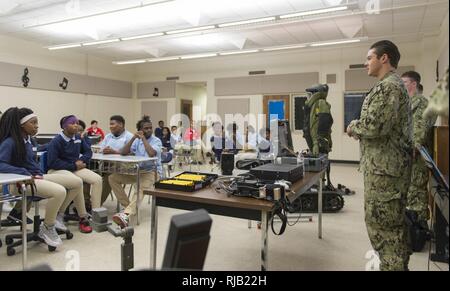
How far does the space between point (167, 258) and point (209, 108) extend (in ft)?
34.1

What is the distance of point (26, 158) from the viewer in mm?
2893

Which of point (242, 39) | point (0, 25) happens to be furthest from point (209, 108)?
point (0, 25)

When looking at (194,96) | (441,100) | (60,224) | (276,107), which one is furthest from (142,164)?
(194,96)

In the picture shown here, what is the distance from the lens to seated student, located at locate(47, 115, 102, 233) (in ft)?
11.0

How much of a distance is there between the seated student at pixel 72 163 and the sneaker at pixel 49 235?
43 cm

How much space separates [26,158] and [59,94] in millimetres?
7811

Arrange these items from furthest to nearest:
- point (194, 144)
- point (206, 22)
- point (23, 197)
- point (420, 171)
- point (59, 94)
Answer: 1. point (59, 94)
2. point (194, 144)
3. point (206, 22)
4. point (420, 171)
5. point (23, 197)

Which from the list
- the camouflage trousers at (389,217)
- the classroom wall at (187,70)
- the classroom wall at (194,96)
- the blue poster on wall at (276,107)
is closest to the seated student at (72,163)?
the camouflage trousers at (389,217)

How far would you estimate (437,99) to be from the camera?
1.01 meters

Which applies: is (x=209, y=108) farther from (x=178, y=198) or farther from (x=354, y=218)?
(x=178, y=198)

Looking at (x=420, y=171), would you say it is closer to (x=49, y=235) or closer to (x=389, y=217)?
(x=389, y=217)

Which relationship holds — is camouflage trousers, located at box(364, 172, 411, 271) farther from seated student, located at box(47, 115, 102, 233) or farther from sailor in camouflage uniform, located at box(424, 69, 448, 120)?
seated student, located at box(47, 115, 102, 233)

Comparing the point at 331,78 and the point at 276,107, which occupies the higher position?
the point at 331,78

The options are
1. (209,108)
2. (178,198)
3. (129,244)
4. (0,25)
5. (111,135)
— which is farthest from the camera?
(209,108)
